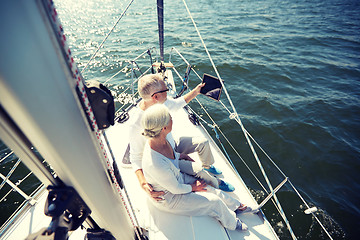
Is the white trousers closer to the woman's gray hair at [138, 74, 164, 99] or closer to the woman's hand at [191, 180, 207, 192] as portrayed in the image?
the woman's hand at [191, 180, 207, 192]

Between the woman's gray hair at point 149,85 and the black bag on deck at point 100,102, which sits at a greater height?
the black bag on deck at point 100,102

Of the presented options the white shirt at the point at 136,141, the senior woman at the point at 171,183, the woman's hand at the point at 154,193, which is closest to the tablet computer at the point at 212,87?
the white shirt at the point at 136,141

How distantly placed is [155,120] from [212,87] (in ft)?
3.92

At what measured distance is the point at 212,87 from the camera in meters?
2.16

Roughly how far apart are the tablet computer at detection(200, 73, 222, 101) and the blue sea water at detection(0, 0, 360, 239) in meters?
2.05

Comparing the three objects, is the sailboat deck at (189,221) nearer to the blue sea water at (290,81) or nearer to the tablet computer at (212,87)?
the tablet computer at (212,87)

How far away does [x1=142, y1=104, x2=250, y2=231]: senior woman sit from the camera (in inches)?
51.3

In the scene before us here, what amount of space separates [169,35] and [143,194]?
912 centimetres

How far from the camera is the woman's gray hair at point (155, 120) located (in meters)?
1.26

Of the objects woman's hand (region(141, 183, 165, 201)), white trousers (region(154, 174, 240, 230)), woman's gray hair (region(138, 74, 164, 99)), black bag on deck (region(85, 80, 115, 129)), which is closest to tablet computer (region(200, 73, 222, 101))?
woman's gray hair (region(138, 74, 164, 99))

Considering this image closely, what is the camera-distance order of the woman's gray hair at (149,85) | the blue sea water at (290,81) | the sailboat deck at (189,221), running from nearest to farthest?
the sailboat deck at (189,221) → the woman's gray hair at (149,85) → the blue sea water at (290,81)

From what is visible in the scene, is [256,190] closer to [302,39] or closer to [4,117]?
[4,117]

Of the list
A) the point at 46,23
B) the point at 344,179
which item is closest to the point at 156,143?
the point at 46,23

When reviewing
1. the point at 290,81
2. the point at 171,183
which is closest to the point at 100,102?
the point at 171,183
